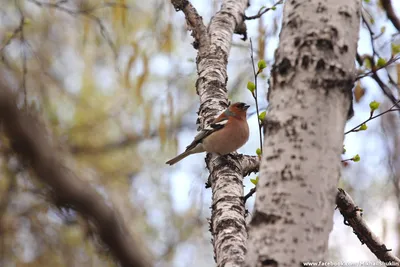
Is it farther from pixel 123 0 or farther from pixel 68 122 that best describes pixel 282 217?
pixel 68 122

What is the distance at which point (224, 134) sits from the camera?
5852mm

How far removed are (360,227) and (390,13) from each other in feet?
10.0

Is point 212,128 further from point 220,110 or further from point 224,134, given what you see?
point 224,134

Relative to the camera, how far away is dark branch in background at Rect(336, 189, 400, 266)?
3.74 metres

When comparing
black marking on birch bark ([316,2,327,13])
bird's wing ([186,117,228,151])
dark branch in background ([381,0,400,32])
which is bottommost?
black marking on birch bark ([316,2,327,13])

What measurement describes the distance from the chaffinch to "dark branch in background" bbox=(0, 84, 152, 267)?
3.81 metres

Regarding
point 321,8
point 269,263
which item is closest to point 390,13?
point 321,8

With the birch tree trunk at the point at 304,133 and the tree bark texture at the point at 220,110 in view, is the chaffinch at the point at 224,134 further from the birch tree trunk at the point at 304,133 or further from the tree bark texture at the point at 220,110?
the birch tree trunk at the point at 304,133

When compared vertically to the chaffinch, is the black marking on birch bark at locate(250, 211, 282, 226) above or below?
below

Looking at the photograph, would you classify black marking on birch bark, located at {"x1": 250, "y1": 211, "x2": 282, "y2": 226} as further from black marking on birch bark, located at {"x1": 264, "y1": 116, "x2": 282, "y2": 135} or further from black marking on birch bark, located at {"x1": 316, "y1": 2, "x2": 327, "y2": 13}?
black marking on birch bark, located at {"x1": 316, "y1": 2, "x2": 327, "y2": 13}

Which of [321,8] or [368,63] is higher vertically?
[368,63]

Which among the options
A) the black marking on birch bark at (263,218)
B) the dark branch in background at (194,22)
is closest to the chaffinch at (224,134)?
the dark branch in background at (194,22)

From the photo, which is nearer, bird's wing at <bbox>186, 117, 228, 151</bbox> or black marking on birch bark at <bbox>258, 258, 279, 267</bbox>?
black marking on birch bark at <bbox>258, 258, 279, 267</bbox>

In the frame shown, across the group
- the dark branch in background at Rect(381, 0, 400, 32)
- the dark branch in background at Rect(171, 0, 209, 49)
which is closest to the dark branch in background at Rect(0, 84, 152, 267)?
the dark branch in background at Rect(171, 0, 209, 49)
